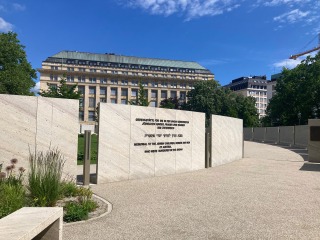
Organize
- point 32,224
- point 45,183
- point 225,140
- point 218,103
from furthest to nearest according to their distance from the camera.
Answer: point 218,103 → point 225,140 → point 45,183 → point 32,224

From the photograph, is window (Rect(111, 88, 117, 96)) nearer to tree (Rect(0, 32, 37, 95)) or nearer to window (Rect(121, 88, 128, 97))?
window (Rect(121, 88, 128, 97))

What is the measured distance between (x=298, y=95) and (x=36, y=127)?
45.6 metres

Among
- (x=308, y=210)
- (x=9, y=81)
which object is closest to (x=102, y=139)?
(x=308, y=210)

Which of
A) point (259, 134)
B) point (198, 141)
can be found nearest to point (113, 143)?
point (198, 141)

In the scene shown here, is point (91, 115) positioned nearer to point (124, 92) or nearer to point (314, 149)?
point (124, 92)

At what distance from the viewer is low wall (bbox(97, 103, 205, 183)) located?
413 inches

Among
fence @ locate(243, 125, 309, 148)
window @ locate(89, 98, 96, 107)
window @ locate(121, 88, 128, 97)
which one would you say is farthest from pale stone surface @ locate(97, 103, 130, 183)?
window @ locate(121, 88, 128, 97)

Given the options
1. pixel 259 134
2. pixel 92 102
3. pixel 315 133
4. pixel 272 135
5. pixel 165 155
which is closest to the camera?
pixel 165 155

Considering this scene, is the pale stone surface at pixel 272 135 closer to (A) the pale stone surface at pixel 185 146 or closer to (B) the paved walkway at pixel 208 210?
(A) the pale stone surface at pixel 185 146

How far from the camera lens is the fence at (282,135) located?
3288 cm

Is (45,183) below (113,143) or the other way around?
below

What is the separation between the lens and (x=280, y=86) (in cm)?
5322

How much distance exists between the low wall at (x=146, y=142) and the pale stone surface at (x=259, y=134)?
33.7 m

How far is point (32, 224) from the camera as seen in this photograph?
12.3 ft
